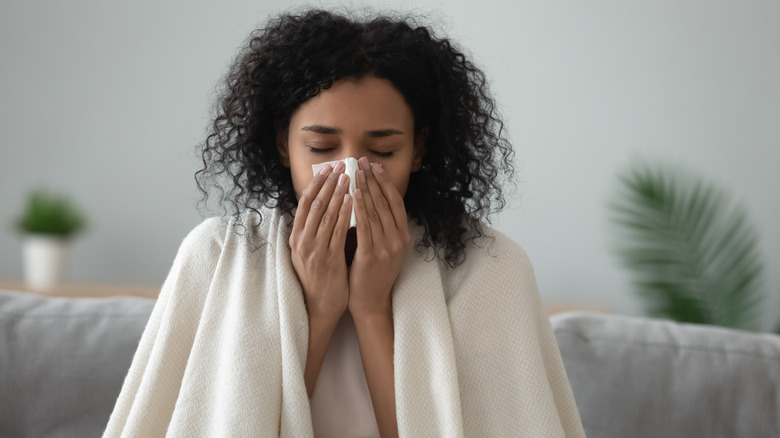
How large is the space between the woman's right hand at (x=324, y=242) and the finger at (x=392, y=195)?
0.05 metres

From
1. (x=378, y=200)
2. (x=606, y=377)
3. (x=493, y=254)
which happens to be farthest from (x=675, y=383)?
(x=378, y=200)

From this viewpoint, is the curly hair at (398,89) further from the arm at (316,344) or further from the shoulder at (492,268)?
the arm at (316,344)

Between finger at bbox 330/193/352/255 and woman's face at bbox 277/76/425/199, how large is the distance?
7cm

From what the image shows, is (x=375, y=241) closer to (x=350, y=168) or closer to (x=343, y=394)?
(x=350, y=168)

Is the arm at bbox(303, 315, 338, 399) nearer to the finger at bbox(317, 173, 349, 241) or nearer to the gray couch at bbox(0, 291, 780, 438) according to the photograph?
the finger at bbox(317, 173, 349, 241)

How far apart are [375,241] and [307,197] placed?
121mm

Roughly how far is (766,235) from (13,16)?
116 inches

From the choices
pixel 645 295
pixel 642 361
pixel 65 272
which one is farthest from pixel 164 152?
pixel 642 361

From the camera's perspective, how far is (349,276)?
1213 mm

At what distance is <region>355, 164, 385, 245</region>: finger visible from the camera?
3.68 ft

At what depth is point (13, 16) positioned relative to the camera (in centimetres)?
307

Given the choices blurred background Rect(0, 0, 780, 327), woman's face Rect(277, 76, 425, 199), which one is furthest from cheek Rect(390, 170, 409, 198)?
blurred background Rect(0, 0, 780, 327)

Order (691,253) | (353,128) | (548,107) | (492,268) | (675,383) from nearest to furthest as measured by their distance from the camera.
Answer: (353,128) → (492,268) → (675,383) → (691,253) → (548,107)

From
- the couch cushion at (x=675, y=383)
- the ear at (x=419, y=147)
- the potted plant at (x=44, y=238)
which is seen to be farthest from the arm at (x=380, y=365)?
the potted plant at (x=44, y=238)
